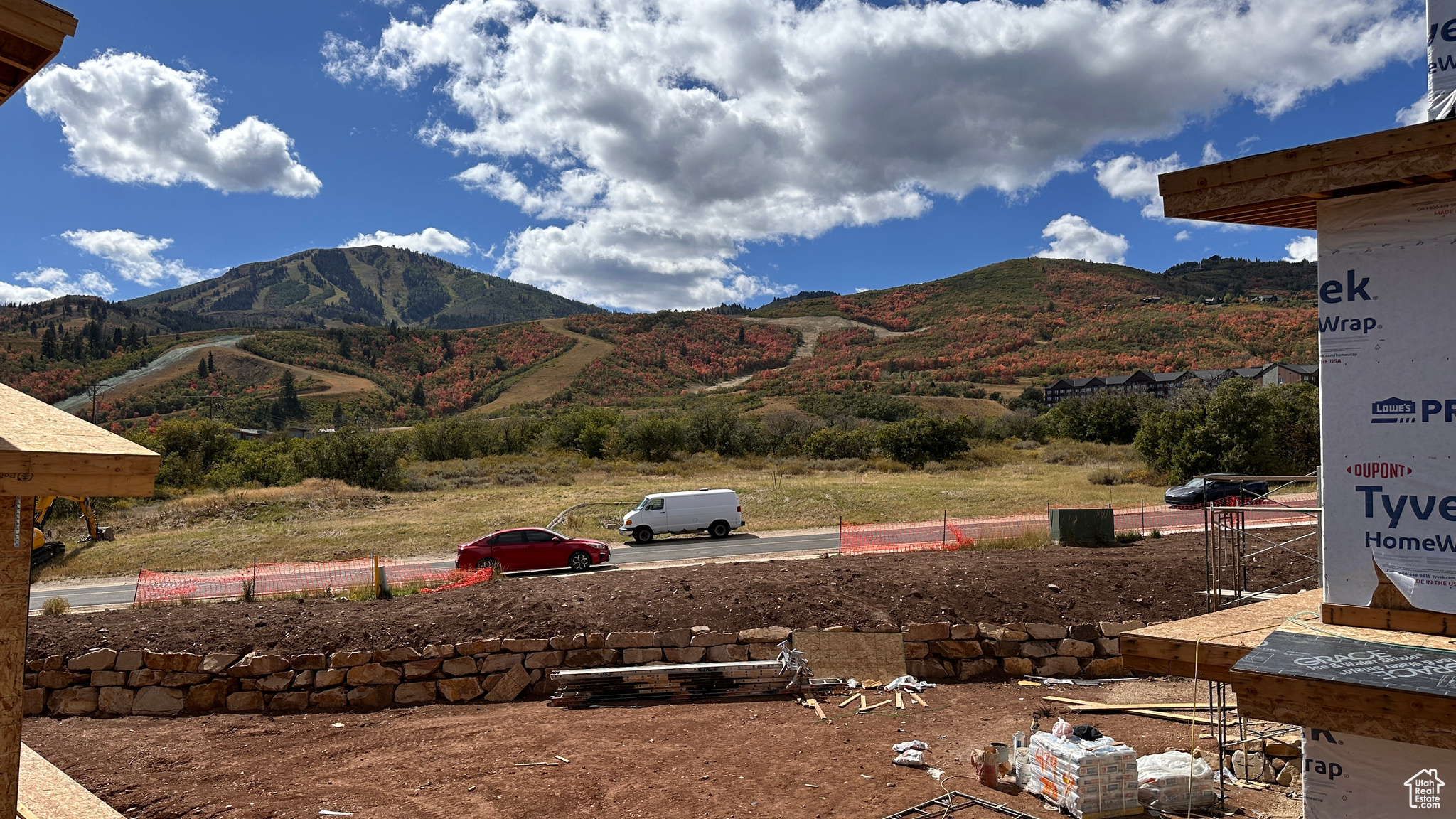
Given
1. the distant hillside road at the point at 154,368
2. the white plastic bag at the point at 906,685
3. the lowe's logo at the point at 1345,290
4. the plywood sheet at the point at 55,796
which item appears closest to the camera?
the lowe's logo at the point at 1345,290

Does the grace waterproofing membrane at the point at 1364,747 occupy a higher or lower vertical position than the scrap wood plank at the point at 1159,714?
higher

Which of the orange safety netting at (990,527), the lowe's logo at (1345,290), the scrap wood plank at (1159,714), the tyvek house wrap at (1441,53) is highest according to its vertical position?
the tyvek house wrap at (1441,53)

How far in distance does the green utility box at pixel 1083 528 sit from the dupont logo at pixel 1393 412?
15.8m

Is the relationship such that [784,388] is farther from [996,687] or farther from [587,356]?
[996,687]

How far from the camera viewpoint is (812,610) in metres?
→ 13.0

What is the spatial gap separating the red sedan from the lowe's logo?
1961 cm

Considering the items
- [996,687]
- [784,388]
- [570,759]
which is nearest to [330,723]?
[570,759]

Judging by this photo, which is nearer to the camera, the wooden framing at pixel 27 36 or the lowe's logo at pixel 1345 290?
the wooden framing at pixel 27 36

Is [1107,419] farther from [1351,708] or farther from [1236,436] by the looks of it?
[1351,708]

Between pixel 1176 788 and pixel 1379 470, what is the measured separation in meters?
4.62

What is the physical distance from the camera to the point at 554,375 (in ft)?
355

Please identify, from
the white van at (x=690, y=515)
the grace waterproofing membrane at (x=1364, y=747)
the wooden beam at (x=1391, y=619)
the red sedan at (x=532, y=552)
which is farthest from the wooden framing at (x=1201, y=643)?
the white van at (x=690, y=515)

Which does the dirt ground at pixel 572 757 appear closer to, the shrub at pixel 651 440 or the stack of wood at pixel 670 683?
the stack of wood at pixel 670 683

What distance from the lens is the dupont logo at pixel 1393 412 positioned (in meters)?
4.14
